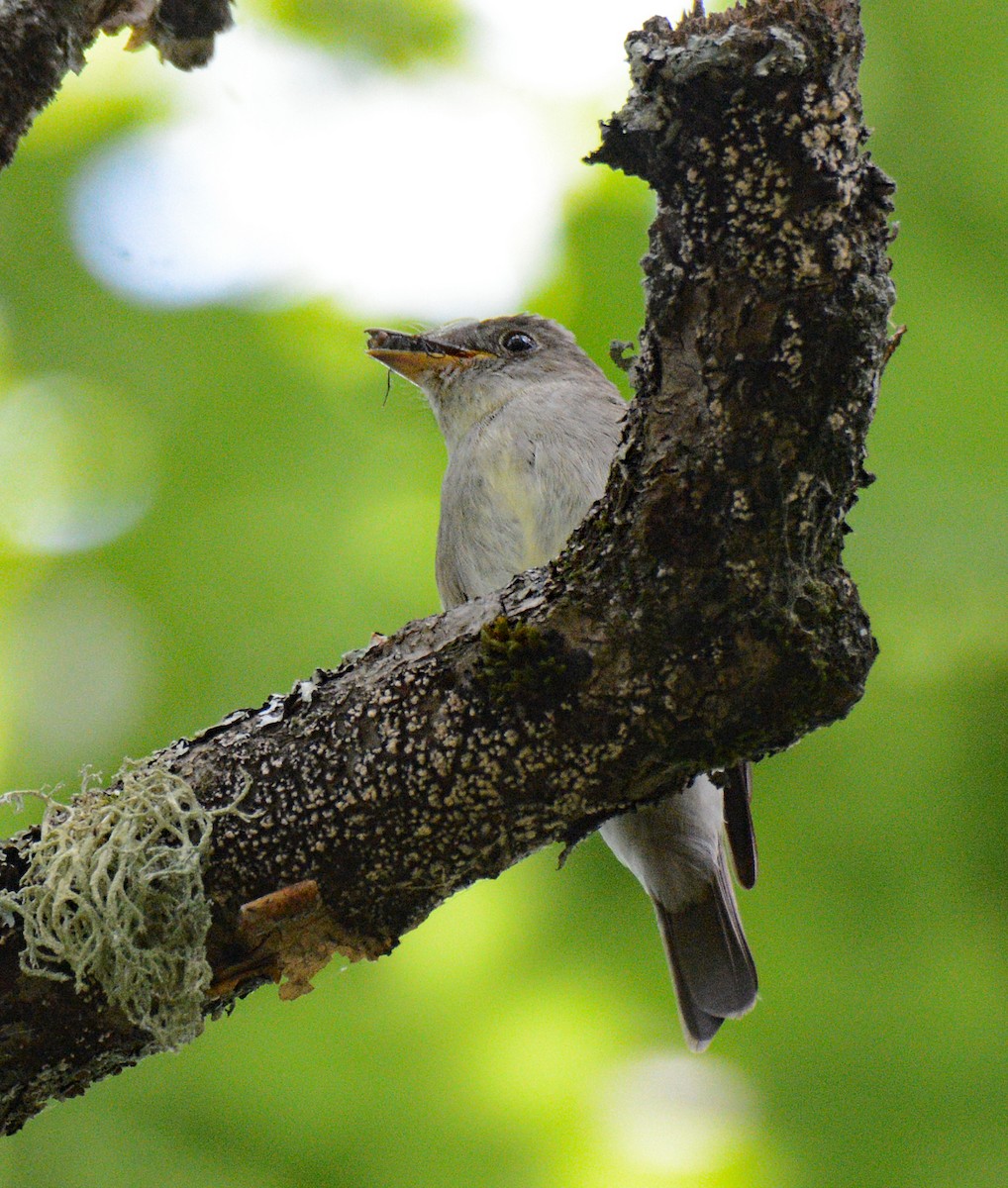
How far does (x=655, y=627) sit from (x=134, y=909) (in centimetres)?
99

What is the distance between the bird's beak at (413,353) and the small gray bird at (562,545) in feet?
0.06

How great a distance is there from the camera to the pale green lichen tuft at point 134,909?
218 centimetres

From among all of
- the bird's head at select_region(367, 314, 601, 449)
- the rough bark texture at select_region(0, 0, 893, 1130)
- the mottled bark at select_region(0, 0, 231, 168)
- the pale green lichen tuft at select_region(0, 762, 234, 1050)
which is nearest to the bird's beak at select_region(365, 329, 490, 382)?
the bird's head at select_region(367, 314, 601, 449)

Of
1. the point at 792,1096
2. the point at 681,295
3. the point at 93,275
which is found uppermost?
the point at 93,275

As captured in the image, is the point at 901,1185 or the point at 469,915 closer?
the point at 901,1185

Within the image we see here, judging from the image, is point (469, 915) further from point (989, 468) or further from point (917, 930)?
point (989, 468)

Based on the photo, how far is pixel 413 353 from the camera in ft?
14.7

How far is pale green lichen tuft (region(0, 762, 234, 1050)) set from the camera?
218cm

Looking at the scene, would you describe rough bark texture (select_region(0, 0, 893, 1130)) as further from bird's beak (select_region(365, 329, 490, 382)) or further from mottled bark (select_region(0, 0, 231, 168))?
bird's beak (select_region(365, 329, 490, 382))

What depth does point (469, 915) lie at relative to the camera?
4.31 m

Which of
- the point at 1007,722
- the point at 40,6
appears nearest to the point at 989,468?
the point at 1007,722

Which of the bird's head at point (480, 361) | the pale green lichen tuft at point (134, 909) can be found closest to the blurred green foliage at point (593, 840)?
the bird's head at point (480, 361)

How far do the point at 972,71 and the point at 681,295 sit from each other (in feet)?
11.5

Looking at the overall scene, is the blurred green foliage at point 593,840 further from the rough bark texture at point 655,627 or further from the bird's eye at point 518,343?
the rough bark texture at point 655,627
